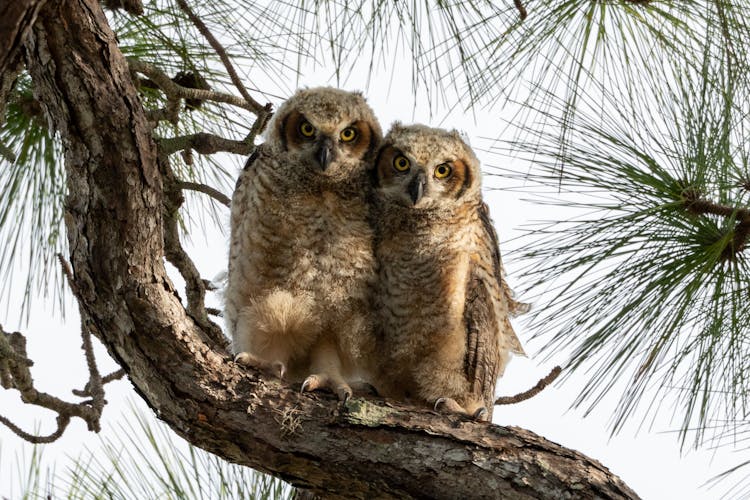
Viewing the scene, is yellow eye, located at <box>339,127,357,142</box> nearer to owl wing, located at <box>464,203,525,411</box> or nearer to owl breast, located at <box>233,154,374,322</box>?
owl breast, located at <box>233,154,374,322</box>

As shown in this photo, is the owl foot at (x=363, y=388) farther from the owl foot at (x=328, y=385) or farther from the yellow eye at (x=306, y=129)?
the yellow eye at (x=306, y=129)

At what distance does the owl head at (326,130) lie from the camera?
303 cm

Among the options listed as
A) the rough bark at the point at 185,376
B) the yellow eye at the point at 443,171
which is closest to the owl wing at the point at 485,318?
the yellow eye at the point at 443,171

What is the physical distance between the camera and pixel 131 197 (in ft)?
7.12

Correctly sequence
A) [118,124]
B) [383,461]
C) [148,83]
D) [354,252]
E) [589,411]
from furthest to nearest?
1. [148,83]
2. [354,252]
3. [589,411]
4. [383,461]
5. [118,124]

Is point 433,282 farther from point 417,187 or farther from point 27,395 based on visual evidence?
point 27,395

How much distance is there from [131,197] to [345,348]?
102cm

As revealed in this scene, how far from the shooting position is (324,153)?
9.77ft

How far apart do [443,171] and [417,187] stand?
0.68ft

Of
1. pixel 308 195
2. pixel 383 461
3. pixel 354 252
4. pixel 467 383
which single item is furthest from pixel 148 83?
pixel 383 461

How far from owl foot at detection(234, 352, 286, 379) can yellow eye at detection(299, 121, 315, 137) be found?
2.78 ft

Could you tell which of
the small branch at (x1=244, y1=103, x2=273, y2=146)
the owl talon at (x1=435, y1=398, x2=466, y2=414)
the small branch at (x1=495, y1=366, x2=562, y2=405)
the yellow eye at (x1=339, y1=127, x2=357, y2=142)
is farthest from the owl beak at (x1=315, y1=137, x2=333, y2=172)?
the small branch at (x1=495, y1=366, x2=562, y2=405)

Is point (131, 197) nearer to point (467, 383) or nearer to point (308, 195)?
point (308, 195)

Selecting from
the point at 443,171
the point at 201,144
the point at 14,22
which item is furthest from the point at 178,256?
the point at 14,22
